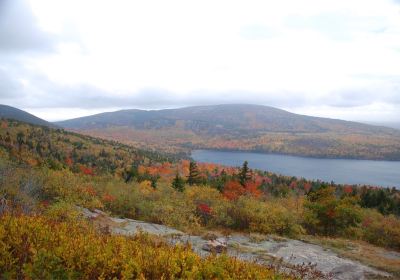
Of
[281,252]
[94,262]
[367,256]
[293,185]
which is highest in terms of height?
[94,262]

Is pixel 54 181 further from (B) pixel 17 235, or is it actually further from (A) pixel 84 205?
(B) pixel 17 235

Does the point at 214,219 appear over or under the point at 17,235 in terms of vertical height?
under

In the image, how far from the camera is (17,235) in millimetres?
6719

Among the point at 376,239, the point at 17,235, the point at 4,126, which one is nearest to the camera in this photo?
the point at 17,235

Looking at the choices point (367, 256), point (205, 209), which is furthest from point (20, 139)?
point (367, 256)

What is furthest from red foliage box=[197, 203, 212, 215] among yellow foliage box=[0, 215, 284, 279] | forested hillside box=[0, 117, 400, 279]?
yellow foliage box=[0, 215, 284, 279]

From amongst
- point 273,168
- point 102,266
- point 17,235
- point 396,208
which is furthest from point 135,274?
point 273,168

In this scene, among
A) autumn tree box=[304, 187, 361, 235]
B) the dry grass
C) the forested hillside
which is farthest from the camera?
autumn tree box=[304, 187, 361, 235]

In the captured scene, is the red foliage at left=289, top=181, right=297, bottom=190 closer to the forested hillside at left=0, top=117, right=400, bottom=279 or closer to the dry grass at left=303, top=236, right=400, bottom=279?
the forested hillside at left=0, top=117, right=400, bottom=279

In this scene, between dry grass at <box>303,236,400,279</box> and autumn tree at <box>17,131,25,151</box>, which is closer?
dry grass at <box>303,236,400,279</box>

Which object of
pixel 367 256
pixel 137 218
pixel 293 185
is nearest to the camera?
pixel 367 256

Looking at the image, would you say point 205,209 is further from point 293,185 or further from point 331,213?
point 293,185

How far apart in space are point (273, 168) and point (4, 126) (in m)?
137

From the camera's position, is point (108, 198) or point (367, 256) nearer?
point (367, 256)
